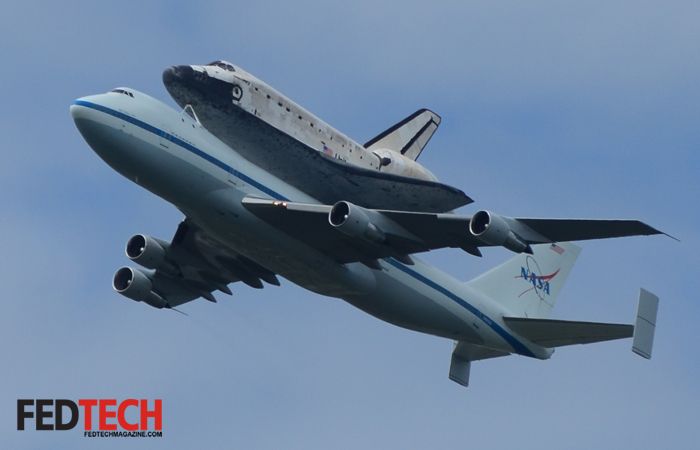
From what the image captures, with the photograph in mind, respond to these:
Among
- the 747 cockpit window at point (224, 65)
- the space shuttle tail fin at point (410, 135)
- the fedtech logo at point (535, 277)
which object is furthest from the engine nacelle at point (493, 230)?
the fedtech logo at point (535, 277)

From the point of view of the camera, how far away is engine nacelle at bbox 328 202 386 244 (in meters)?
38.4

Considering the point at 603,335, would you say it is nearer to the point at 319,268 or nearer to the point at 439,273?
the point at 439,273

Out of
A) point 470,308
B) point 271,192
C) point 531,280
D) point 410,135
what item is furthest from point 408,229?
point 531,280

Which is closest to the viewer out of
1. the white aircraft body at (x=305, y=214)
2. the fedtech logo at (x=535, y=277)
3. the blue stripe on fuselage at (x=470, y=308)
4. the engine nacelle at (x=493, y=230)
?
the engine nacelle at (x=493, y=230)

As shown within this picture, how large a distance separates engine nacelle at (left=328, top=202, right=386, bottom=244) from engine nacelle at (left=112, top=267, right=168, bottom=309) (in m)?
12.4

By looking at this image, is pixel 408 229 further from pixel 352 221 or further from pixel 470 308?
pixel 470 308

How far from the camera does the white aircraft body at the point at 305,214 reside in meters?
38.1

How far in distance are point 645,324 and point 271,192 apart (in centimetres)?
1529

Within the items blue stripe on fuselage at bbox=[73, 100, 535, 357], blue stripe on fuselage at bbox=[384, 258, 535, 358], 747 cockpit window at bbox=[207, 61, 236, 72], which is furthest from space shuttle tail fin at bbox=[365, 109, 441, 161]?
747 cockpit window at bbox=[207, 61, 236, 72]

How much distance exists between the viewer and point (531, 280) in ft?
172

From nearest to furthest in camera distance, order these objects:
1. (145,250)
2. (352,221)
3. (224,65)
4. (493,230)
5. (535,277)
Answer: (493,230) → (352,221) → (224,65) → (145,250) → (535,277)

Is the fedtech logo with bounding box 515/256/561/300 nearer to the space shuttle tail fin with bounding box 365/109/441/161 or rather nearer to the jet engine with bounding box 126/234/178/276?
the space shuttle tail fin with bounding box 365/109/441/161

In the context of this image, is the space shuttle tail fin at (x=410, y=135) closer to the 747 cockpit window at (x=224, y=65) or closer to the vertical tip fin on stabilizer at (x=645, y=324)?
the 747 cockpit window at (x=224, y=65)

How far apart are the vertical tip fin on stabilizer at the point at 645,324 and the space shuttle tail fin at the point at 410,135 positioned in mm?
12324
